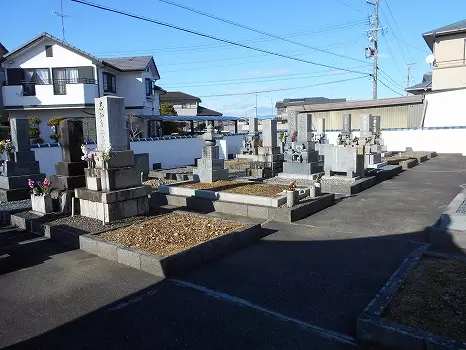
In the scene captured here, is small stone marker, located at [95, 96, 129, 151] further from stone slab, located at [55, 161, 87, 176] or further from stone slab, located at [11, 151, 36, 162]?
stone slab, located at [11, 151, 36, 162]

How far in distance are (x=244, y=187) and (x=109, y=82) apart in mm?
22434

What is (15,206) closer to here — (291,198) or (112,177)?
(112,177)

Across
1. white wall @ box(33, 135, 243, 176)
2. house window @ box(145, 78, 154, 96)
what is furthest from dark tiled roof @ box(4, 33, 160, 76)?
white wall @ box(33, 135, 243, 176)

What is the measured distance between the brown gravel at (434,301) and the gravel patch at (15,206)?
29.5 feet

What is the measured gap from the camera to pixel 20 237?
283 inches

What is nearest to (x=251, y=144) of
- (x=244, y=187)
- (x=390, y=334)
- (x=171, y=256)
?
(x=244, y=187)

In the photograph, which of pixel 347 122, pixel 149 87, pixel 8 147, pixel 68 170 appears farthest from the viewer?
pixel 149 87

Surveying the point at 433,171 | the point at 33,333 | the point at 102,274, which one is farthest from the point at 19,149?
the point at 433,171

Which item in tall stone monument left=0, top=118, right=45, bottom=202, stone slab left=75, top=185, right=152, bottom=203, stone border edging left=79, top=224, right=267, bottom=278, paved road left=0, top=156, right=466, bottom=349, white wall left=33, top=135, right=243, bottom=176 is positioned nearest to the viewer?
paved road left=0, top=156, right=466, bottom=349

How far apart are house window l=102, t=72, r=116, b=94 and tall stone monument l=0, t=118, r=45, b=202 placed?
56.3ft

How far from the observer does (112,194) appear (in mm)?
7355

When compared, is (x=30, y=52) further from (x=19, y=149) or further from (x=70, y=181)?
(x=70, y=181)

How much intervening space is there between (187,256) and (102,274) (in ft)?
4.19

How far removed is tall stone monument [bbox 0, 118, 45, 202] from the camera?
35.8ft
